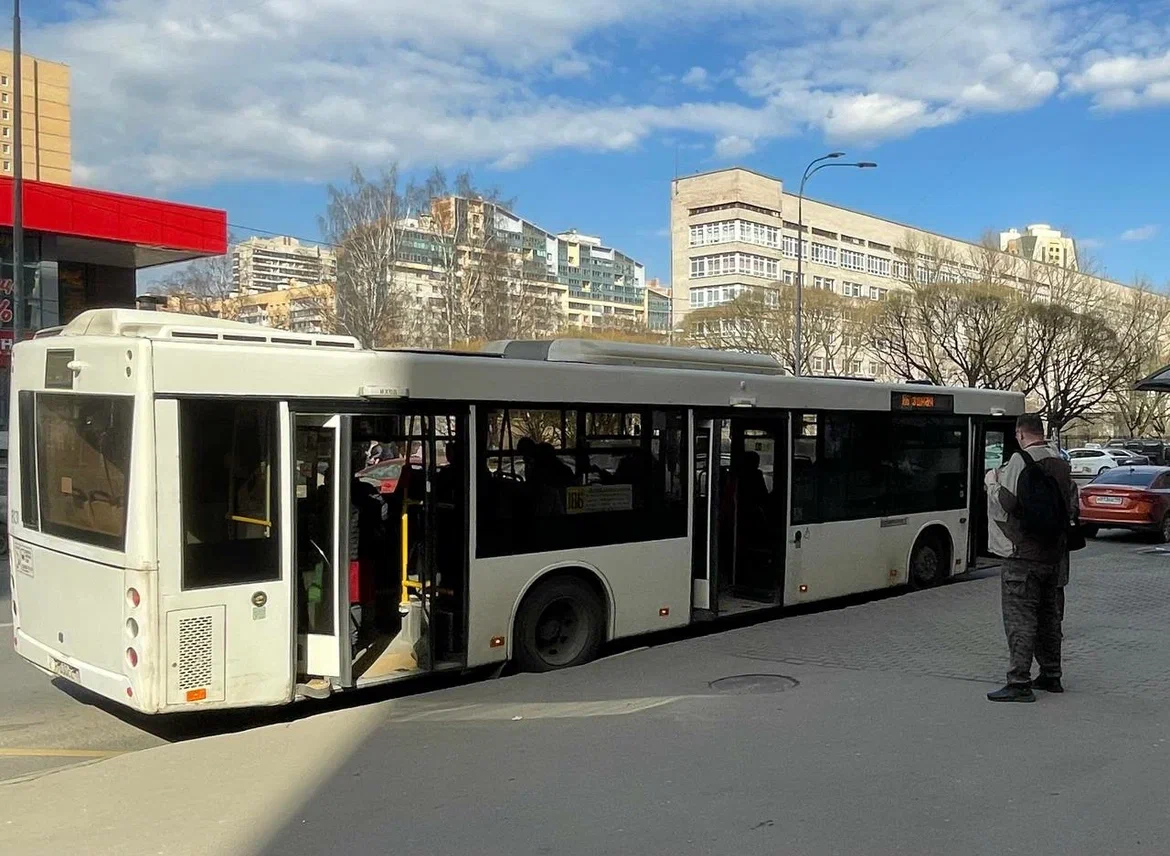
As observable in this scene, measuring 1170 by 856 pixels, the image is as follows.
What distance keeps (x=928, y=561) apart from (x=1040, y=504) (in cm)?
621

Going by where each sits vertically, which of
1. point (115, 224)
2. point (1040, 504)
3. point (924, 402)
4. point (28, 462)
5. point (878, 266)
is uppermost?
point (878, 266)

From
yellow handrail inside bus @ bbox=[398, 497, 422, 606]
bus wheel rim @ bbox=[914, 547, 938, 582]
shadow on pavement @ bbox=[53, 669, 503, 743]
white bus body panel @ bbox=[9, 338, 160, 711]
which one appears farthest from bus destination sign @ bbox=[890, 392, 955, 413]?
white bus body panel @ bbox=[9, 338, 160, 711]

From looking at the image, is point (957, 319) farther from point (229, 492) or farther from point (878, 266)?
point (878, 266)

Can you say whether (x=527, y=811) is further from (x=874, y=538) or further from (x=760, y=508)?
(x=874, y=538)

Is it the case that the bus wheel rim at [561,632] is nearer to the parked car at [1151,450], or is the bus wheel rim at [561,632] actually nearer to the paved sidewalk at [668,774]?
the paved sidewalk at [668,774]

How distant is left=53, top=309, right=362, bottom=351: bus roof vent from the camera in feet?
22.2

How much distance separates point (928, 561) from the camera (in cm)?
1280

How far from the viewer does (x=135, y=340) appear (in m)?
6.36

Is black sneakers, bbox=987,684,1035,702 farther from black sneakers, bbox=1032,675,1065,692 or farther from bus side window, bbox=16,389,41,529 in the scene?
bus side window, bbox=16,389,41,529

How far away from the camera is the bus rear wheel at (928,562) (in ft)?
41.2

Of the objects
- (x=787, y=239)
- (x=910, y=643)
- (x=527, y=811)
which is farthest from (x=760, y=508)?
(x=787, y=239)

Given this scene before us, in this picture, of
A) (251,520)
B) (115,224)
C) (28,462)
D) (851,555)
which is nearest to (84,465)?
(28,462)

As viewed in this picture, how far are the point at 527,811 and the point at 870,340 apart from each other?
45.6 metres

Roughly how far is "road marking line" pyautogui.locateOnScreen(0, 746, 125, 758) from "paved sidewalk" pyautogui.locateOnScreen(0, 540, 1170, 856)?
2.42 ft
